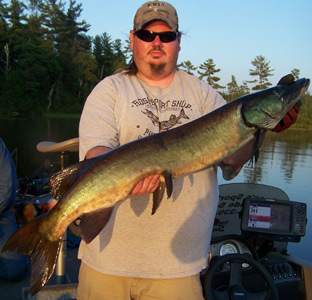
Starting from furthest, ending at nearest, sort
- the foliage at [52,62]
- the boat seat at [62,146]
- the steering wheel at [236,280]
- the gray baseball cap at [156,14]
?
the foliage at [52,62] → the boat seat at [62,146] → the steering wheel at [236,280] → the gray baseball cap at [156,14]

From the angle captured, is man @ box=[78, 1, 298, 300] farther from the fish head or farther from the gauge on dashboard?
the gauge on dashboard

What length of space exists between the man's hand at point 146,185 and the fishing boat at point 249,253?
1.13 meters

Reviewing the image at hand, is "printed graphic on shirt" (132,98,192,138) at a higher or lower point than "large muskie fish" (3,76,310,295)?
higher

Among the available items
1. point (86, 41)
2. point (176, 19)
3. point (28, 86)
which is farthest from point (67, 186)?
point (86, 41)

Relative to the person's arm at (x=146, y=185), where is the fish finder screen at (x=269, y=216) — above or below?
below

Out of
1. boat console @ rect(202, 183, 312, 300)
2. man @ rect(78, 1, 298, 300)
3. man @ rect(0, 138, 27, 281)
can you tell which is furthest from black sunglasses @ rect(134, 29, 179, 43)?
man @ rect(0, 138, 27, 281)

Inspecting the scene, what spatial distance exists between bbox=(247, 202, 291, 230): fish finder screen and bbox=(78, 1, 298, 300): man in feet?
3.82

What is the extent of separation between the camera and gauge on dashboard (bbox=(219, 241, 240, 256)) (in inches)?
137

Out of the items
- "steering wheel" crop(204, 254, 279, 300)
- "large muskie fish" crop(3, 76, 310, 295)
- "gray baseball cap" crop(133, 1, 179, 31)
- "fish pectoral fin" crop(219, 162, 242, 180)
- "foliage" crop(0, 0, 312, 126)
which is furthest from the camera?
"foliage" crop(0, 0, 312, 126)

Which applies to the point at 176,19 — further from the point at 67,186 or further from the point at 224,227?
the point at 224,227

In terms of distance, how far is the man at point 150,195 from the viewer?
7.68 feet

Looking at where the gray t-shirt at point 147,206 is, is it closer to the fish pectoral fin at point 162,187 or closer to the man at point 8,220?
the fish pectoral fin at point 162,187

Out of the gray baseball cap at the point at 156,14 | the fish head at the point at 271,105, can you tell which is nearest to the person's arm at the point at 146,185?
the fish head at the point at 271,105

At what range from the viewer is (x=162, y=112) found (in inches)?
101
